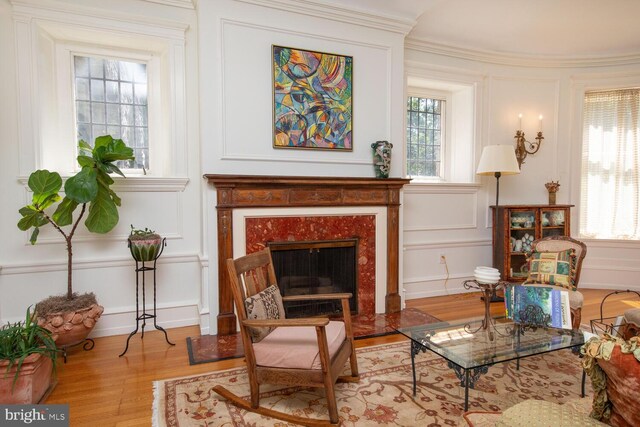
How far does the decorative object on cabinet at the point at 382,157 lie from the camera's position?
3668mm

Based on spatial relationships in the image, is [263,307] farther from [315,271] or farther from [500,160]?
[500,160]

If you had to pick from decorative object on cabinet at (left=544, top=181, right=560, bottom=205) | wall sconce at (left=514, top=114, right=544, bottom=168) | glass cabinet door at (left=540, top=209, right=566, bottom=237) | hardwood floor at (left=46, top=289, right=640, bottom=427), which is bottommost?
hardwood floor at (left=46, top=289, right=640, bottom=427)

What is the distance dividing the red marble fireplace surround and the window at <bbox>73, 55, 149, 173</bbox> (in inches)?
55.1

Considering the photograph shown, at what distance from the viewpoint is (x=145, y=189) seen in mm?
3348

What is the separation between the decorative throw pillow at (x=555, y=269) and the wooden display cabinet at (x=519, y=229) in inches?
41.5

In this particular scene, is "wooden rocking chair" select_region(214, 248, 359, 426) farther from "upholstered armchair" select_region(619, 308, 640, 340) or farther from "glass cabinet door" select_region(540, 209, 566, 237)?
"glass cabinet door" select_region(540, 209, 566, 237)

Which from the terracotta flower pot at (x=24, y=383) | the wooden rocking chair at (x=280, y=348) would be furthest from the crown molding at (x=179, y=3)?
the terracotta flower pot at (x=24, y=383)

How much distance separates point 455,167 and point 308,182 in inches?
100

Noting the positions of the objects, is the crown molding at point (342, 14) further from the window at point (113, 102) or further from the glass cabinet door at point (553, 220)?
the glass cabinet door at point (553, 220)

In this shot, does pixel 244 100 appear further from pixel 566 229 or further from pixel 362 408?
pixel 566 229

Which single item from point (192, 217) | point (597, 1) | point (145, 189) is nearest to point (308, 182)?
point (192, 217)

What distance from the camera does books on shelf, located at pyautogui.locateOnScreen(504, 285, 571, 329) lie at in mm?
2318

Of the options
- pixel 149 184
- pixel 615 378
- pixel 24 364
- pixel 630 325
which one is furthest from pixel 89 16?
pixel 630 325

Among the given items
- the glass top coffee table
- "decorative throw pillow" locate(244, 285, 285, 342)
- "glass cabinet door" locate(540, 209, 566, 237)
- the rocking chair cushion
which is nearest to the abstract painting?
"decorative throw pillow" locate(244, 285, 285, 342)
